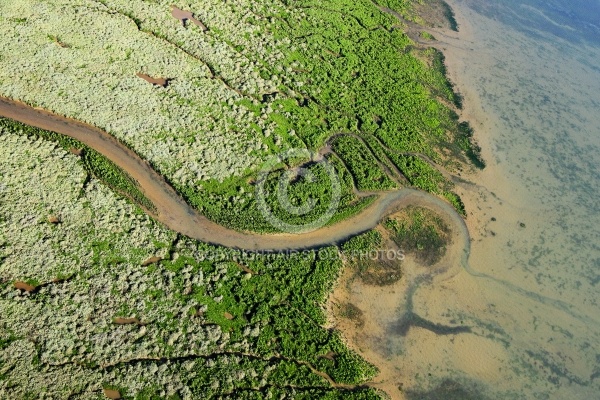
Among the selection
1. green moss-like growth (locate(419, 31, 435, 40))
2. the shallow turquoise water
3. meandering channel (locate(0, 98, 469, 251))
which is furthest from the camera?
green moss-like growth (locate(419, 31, 435, 40))

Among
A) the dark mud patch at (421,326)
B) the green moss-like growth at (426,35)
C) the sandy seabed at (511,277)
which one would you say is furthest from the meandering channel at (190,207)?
the green moss-like growth at (426,35)

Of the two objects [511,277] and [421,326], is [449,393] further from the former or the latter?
[511,277]

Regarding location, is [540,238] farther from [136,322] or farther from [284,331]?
[136,322]

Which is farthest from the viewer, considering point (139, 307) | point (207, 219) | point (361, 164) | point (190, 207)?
point (361, 164)

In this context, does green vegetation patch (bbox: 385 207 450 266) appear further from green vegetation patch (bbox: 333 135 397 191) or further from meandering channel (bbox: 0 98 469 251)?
green vegetation patch (bbox: 333 135 397 191)

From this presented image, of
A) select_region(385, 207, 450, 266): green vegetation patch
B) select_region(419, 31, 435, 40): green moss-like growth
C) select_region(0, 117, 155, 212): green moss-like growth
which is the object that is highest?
select_region(419, 31, 435, 40): green moss-like growth

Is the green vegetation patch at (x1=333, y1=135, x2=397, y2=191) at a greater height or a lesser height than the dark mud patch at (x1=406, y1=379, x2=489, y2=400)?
greater

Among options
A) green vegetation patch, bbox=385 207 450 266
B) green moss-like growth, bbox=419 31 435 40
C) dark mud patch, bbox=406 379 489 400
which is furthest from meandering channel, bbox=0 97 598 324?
green moss-like growth, bbox=419 31 435 40

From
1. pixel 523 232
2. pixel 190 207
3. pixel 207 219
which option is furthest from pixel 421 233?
pixel 190 207

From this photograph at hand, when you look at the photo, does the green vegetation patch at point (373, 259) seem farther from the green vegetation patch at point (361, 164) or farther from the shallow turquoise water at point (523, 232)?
the green vegetation patch at point (361, 164)
